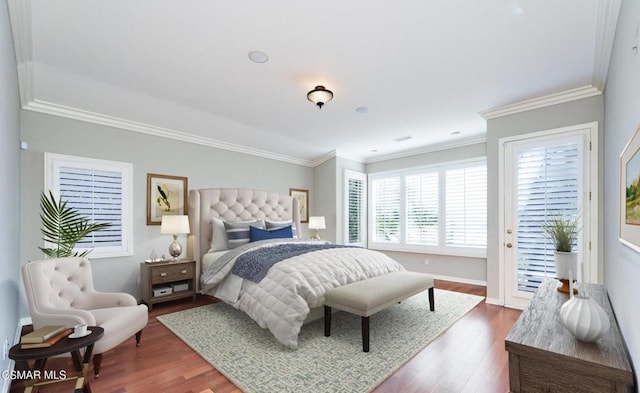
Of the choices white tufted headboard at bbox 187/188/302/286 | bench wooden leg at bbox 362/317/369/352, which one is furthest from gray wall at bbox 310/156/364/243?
bench wooden leg at bbox 362/317/369/352

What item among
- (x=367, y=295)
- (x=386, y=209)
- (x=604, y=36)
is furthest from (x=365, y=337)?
(x=386, y=209)

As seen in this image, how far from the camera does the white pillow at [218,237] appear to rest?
441cm

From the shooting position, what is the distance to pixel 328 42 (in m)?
2.48

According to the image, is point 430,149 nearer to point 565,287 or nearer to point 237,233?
point 565,287

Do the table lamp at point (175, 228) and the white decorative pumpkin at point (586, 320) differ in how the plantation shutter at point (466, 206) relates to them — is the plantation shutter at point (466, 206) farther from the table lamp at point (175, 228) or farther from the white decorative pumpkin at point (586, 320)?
the table lamp at point (175, 228)

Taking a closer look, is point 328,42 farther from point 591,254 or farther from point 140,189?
point 591,254

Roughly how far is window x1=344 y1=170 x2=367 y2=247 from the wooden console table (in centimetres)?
470

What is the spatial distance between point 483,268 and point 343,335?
338 cm

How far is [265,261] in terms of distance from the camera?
10.3 feet

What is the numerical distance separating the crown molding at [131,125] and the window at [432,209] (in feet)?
8.89

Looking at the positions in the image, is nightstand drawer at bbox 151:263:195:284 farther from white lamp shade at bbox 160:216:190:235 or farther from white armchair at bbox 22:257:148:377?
white armchair at bbox 22:257:148:377

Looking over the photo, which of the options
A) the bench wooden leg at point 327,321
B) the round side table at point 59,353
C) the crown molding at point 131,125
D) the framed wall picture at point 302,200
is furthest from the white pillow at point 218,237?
the round side table at point 59,353

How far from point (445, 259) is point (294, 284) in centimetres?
382

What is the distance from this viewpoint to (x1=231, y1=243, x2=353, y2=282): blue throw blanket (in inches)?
122
